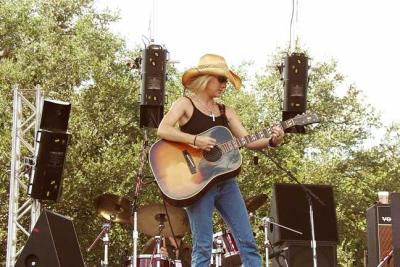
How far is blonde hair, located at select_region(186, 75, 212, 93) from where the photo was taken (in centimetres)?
611

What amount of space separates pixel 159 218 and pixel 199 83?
393 centimetres

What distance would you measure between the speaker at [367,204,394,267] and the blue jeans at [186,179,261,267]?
3943 mm

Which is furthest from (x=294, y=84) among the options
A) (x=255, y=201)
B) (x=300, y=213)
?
(x=300, y=213)

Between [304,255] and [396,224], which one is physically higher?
[396,224]

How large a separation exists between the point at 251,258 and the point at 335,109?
72.1 ft

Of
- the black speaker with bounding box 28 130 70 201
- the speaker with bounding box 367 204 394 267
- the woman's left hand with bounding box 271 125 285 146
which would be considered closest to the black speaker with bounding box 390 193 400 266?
the woman's left hand with bounding box 271 125 285 146

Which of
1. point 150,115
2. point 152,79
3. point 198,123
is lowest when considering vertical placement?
point 198,123

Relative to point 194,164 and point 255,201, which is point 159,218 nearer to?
point 255,201

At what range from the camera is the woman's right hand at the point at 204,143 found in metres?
5.91

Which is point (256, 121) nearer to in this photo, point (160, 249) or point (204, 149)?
point (160, 249)

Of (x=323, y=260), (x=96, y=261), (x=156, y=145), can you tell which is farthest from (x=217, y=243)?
(x=96, y=261)

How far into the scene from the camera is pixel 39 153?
29.9 ft

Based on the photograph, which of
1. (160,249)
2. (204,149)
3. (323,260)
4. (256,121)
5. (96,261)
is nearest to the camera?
(204,149)

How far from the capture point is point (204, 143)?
233 inches
